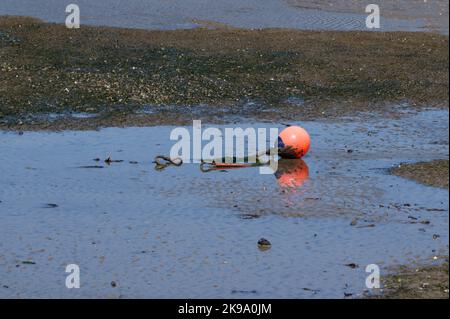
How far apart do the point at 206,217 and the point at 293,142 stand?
7.61 feet

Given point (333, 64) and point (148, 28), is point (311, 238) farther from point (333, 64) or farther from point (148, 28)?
point (148, 28)

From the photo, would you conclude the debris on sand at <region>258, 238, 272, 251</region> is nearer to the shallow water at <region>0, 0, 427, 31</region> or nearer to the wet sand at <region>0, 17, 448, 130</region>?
the wet sand at <region>0, 17, 448, 130</region>

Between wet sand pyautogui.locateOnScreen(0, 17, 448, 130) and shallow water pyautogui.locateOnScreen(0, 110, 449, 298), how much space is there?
4.23 feet

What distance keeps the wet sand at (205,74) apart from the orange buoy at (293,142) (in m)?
2.31

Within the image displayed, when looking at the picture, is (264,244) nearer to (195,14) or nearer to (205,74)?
(205,74)

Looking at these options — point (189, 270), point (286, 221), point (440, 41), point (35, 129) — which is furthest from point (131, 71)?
point (189, 270)

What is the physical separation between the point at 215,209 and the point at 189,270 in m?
1.88

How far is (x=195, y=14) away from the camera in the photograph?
22.9 m

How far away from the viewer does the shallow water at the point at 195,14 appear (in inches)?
853

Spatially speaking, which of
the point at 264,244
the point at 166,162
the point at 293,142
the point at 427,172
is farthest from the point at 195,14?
the point at 264,244

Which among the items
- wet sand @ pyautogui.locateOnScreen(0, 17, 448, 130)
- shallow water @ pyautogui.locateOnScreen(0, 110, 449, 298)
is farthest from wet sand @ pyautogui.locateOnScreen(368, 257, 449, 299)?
wet sand @ pyautogui.locateOnScreen(0, 17, 448, 130)

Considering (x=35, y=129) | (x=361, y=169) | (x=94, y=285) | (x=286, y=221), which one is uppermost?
(x=35, y=129)

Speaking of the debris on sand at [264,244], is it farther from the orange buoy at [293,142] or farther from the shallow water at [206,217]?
the orange buoy at [293,142]

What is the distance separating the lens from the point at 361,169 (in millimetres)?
13172
